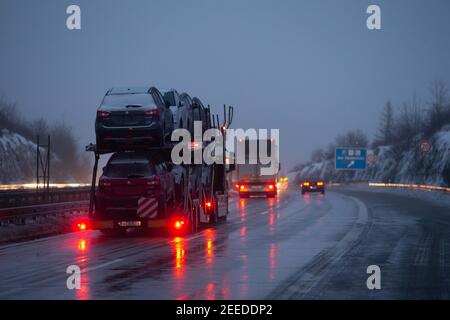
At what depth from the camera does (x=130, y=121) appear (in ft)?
69.8

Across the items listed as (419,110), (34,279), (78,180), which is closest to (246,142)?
(34,279)

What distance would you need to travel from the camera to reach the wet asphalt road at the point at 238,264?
11.4 meters

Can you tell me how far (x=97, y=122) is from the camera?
70.4 feet

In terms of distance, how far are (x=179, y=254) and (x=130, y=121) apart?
5556 millimetres

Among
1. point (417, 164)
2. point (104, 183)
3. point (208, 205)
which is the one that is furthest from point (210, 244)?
point (417, 164)

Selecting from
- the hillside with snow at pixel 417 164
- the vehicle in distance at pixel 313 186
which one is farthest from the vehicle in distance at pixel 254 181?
the hillside with snow at pixel 417 164

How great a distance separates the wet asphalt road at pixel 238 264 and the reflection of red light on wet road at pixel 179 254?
2 cm

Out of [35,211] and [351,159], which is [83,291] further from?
[351,159]

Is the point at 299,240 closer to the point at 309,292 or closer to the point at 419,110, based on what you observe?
the point at 309,292

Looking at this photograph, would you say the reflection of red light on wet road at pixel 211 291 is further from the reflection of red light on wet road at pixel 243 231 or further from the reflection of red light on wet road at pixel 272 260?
the reflection of red light on wet road at pixel 243 231

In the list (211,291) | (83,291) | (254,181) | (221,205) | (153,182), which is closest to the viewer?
(211,291)

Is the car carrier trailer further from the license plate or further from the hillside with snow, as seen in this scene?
the hillside with snow

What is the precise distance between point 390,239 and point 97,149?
8.60m

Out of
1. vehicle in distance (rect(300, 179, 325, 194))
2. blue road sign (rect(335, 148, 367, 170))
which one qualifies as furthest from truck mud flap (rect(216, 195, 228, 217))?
blue road sign (rect(335, 148, 367, 170))
